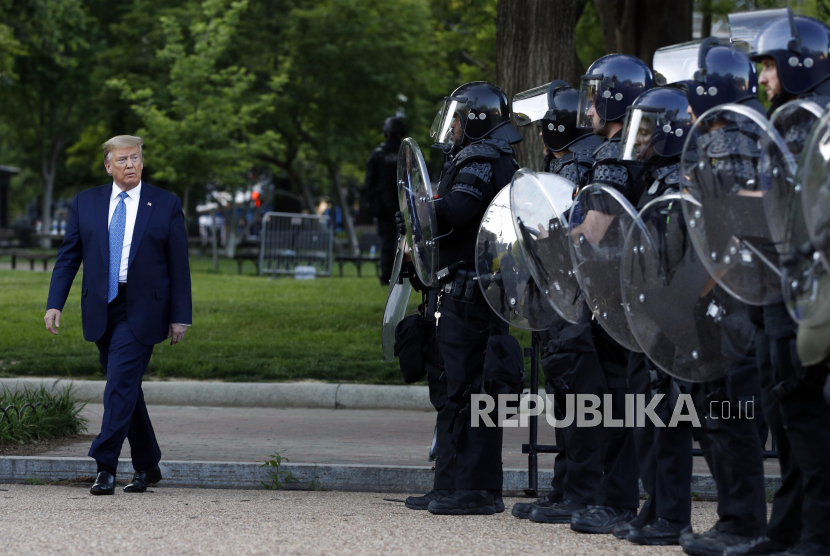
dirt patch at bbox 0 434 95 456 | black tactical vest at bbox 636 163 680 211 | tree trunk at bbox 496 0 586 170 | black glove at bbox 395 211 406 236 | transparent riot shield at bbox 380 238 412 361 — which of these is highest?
tree trunk at bbox 496 0 586 170

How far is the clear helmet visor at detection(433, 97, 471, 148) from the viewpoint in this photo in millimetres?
5191

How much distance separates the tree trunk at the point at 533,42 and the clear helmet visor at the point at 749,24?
538 centimetres

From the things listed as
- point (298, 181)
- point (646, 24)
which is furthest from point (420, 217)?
point (298, 181)

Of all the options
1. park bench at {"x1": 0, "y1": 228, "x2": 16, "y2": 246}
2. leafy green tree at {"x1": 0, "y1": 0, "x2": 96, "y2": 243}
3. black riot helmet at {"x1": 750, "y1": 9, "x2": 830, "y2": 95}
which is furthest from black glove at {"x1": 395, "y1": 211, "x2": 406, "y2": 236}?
park bench at {"x1": 0, "y1": 228, "x2": 16, "y2": 246}

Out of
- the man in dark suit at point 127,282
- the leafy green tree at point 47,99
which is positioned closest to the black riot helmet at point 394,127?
the man in dark suit at point 127,282

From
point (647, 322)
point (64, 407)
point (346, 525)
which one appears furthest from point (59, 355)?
point (647, 322)

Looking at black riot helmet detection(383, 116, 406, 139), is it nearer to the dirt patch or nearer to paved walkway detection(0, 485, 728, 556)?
the dirt patch

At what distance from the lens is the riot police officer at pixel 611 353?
4.62 meters

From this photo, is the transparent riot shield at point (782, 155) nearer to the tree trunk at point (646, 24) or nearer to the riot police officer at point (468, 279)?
the riot police officer at point (468, 279)

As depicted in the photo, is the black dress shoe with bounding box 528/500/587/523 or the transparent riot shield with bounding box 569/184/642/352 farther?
the black dress shoe with bounding box 528/500/587/523

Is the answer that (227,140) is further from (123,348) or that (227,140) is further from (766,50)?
(766,50)

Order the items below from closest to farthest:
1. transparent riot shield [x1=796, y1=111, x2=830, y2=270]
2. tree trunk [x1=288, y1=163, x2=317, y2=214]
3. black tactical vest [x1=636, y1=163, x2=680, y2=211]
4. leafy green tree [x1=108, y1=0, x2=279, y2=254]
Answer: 1. transparent riot shield [x1=796, y1=111, x2=830, y2=270]
2. black tactical vest [x1=636, y1=163, x2=680, y2=211]
3. leafy green tree [x1=108, y1=0, x2=279, y2=254]
4. tree trunk [x1=288, y1=163, x2=317, y2=214]

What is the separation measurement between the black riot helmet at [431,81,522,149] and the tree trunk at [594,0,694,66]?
288 inches

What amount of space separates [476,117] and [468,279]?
0.77 m
